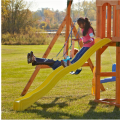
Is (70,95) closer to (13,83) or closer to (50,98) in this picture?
(50,98)

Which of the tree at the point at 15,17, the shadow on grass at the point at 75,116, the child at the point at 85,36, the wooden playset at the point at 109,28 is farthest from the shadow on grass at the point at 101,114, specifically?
the tree at the point at 15,17

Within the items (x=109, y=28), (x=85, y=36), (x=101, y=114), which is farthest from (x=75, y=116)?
(x=109, y=28)

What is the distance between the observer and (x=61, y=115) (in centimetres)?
477

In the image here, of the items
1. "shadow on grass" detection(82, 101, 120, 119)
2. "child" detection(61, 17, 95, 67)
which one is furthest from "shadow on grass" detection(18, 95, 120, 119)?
"child" detection(61, 17, 95, 67)

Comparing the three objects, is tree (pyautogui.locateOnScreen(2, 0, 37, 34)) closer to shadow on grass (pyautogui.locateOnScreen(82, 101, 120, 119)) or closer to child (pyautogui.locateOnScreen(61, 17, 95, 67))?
child (pyautogui.locateOnScreen(61, 17, 95, 67))

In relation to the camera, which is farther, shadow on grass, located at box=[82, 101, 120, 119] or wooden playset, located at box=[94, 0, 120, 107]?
wooden playset, located at box=[94, 0, 120, 107]

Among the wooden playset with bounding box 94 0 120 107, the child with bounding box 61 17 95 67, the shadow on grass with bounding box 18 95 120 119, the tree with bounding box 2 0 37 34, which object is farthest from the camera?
the tree with bounding box 2 0 37 34

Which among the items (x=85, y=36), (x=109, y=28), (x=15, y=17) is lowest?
(x=85, y=36)

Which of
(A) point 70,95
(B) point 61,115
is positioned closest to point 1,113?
(B) point 61,115

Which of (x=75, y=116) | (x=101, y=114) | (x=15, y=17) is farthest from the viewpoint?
(x=15, y=17)

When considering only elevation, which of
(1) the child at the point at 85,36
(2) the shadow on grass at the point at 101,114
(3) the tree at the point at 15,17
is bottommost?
(2) the shadow on grass at the point at 101,114

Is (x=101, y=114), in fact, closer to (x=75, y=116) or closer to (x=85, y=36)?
(x=75, y=116)

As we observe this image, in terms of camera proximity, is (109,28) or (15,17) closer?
(109,28)

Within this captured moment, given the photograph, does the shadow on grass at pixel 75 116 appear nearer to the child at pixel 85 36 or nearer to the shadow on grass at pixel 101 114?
the shadow on grass at pixel 101 114
